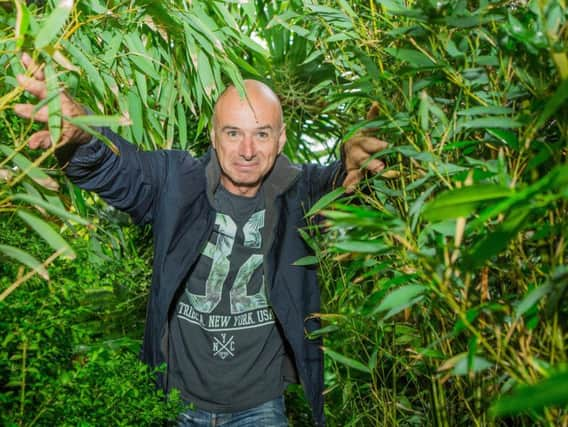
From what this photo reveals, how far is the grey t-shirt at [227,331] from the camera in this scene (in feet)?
5.72

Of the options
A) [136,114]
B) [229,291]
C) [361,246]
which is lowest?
[229,291]

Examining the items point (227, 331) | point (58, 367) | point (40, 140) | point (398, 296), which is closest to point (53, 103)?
point (40, 140)

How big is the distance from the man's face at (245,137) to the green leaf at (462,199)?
3.92 feet

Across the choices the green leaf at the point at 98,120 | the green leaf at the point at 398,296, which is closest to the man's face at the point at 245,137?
the green leaf at the point at 98,120

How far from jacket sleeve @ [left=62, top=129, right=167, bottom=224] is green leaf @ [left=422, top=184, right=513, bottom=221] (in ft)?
3.32

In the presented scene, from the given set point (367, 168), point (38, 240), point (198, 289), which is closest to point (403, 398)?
point (367, 168)

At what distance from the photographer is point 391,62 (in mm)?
1219

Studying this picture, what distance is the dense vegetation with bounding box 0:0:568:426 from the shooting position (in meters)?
0.72

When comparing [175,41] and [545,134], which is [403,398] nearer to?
[545,134]

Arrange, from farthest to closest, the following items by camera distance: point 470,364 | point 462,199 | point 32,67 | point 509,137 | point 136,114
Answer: point 136,114 < point 32,67 < point 509,137 < point 470,364 < point 462,199

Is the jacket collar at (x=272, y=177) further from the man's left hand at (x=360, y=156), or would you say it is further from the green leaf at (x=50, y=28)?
the green leaf at (x=50, y=28)

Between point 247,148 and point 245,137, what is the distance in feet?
0.13

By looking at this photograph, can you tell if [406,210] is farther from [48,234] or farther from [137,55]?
[137,55]

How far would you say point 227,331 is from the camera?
175 centimetres
